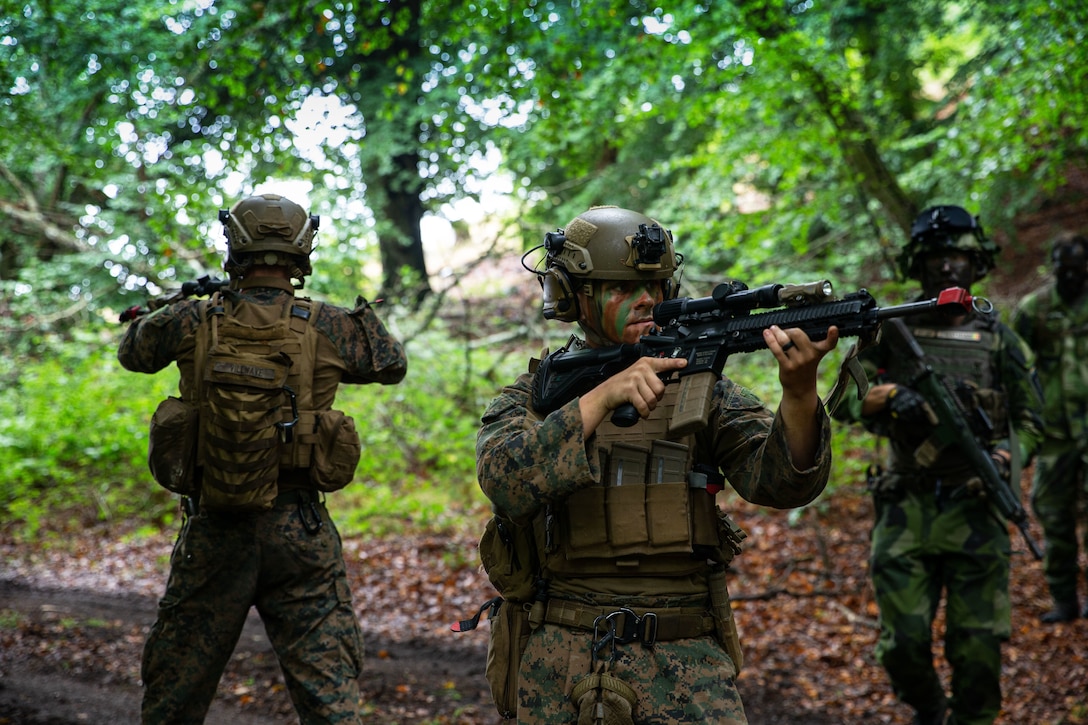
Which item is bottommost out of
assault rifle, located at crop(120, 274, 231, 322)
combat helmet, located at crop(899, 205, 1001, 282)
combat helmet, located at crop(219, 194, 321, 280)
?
assault rifle, located at crop(120, 274, 231, 322)

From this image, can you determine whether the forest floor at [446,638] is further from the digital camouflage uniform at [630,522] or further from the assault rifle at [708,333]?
the assault rifle at [708,333]

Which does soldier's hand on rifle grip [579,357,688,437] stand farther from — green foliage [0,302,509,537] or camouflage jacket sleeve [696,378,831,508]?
green foliage [0,302,509,537]

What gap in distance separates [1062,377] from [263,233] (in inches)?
266

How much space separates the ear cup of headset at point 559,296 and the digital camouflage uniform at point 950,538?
2617 mm

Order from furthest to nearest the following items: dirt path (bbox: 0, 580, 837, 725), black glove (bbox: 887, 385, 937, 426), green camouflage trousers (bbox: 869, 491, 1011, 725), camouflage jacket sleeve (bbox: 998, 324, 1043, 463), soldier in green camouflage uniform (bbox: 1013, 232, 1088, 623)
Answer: soldier in green camouflage uniform (bbox: 1013, 232, 1088, 623), dirt path (bbox: 0, 580, 837, 725), camouflage jacket sleeve (bbox: 998, 324, 1043, 463), black glove (bbox: 887, 385, 937, 426), green camouflage trousers (bbox: 869, 491, 1011, 725)

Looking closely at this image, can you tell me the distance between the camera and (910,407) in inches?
191

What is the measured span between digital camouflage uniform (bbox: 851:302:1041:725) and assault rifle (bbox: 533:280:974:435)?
273 cm

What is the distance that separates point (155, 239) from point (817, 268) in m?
7.62

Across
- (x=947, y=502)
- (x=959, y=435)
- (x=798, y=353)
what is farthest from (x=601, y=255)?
(x=947, y=502)

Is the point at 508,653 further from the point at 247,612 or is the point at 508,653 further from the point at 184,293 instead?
the point at 184,293

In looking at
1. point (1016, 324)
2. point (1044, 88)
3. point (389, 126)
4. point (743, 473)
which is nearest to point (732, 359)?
point (1016, 324)

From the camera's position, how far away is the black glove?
191 inches

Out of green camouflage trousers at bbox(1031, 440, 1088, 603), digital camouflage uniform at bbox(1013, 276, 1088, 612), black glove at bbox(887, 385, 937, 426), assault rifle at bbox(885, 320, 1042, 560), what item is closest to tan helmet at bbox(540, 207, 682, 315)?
black glove at bbox(887, 385, 937, 426)

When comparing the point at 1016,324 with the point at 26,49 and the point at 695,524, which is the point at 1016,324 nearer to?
the point at 695,524
